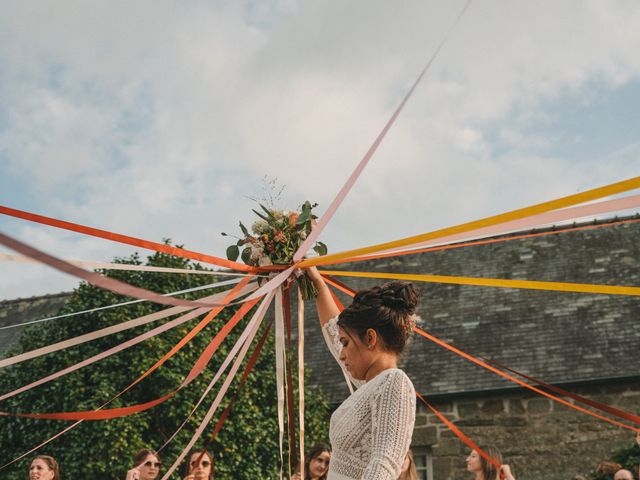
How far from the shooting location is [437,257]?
17469mm

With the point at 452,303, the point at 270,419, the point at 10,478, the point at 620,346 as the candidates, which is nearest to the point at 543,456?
the point at 620,346

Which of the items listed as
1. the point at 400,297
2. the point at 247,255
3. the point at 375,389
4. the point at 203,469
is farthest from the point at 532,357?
the point at 375,389

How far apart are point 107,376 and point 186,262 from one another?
2.17 m

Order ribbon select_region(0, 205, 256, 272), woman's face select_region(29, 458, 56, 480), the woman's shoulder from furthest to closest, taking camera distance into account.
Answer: woman's face select_region(29, 458, 56, 480)
ribbon select_region(0, 205, 256, 272)
the woman's shoulder

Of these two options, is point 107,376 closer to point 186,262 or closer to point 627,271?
point 186,262

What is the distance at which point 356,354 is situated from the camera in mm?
2955

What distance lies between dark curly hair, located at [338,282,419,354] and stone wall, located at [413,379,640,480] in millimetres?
11012

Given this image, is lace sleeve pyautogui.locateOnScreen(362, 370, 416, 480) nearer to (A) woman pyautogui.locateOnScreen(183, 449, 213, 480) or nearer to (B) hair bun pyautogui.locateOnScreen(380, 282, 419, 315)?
(B) hair bun pyautogui.locateOnScreen(380, 282, 419, 315)

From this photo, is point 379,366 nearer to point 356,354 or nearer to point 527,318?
point 356,354

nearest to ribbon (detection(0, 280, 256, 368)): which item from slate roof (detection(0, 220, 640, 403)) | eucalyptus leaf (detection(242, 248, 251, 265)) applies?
eucalyptus leaf (detection(242, 248, 251, 265))

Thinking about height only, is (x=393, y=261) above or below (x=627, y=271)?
above

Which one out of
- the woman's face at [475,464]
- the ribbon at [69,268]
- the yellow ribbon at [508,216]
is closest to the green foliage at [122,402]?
the woman's face at [475,464]

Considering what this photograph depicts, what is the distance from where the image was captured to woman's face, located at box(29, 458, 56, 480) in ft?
21.2

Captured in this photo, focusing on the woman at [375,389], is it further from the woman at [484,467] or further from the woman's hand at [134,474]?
the woman's hand at [134,474]
